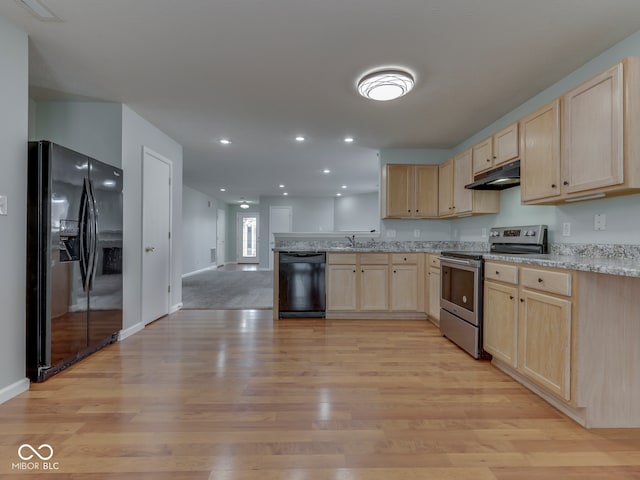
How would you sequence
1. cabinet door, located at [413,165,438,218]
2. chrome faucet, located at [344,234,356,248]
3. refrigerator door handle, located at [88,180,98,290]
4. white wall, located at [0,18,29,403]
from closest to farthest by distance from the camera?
white wall, located at [0,18,29,403] < refrigerator door handle, located at [88,180,98,290] < cabinet door, located at [413,165,438,218] < chrome faucet, located at [344,234,356,248]

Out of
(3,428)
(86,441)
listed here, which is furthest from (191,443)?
(3,428)

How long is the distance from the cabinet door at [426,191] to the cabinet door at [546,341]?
7.51ft

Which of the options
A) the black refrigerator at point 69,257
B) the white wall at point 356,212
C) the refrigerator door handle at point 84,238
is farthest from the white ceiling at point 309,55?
the white wall at point 356,212

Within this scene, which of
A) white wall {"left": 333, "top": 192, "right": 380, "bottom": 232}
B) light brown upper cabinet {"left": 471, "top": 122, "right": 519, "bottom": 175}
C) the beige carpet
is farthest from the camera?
white wall {"left": 333, "top": 192, "right": 380, "bottom": 232}

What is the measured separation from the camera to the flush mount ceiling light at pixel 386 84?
2.49 metres

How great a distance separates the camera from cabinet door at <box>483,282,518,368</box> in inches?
89.1

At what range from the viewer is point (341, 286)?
4.12 metres

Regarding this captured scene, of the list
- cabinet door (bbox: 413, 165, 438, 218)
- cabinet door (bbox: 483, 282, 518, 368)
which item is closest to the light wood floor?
cabinet door (bbox: 483, 282, 518, 368)

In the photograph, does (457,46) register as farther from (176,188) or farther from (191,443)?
(176,188)

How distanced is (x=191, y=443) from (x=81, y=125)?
325 cm

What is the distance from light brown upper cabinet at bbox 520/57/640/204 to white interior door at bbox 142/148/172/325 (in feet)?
12.6

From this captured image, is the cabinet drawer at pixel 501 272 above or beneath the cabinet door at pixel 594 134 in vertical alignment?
beneath

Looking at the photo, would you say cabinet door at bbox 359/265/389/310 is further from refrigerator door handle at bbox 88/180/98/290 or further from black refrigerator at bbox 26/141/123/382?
refrigerator door handle at bbox 88/180/98/290

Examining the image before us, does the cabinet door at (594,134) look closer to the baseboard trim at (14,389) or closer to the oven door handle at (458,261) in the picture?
the oven door handle at (458,261)
